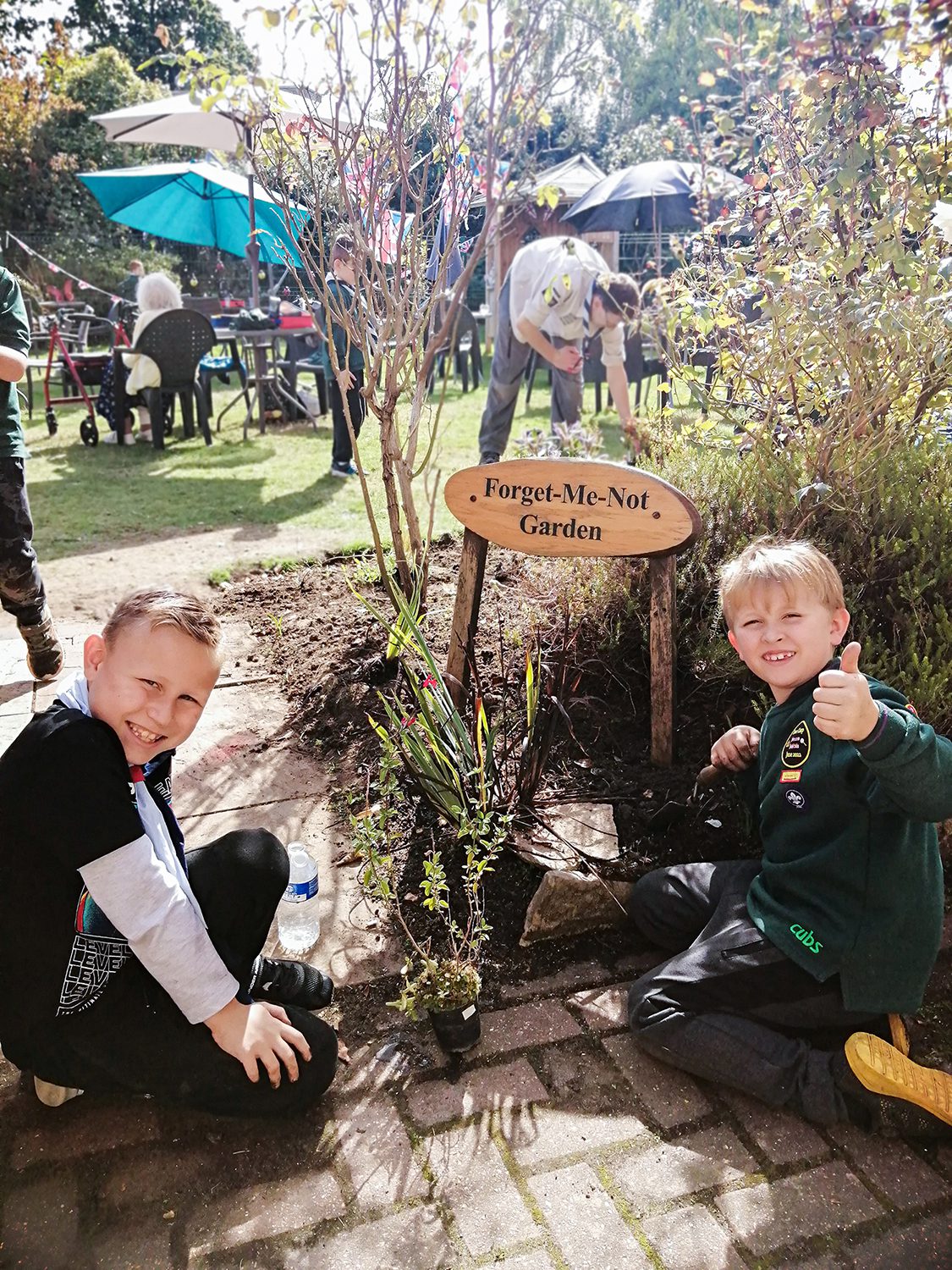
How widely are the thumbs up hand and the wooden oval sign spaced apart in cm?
93

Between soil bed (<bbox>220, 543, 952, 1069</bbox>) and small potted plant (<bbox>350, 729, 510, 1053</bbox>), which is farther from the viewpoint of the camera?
soil bed (<bbox>220, 543, 952, 1069</bbox>)

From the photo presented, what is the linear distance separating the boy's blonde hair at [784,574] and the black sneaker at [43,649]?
2805 millimetres

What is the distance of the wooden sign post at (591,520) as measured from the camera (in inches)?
103

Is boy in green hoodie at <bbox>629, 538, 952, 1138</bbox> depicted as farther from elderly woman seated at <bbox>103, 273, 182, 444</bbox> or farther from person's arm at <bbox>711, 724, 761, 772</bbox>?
elderly woman seated at <bbox>103, 273, 182, 444</bbox>

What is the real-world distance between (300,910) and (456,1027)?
0.63 meters

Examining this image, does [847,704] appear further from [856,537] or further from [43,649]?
[43,649]

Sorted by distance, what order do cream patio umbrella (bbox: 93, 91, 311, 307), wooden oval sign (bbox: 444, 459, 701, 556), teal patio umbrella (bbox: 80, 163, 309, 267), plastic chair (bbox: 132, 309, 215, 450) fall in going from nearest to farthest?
1. wooden oval sign (bbox: 444, 459, 701, 556)
2. plastic chair (bbox: 132, 309, 215, 450)
3. cream patio umbrella (bbox: 93, 91, 311, 307)
4. teal patio umbrella (bbox: 80, 163, 309, 267)

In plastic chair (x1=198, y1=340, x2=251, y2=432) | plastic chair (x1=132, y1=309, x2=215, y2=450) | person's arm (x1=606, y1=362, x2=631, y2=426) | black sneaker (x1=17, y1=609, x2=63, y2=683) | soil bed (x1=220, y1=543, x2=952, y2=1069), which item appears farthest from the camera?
plastic chair (x1=198, y1=340, x2=251, y2=432)

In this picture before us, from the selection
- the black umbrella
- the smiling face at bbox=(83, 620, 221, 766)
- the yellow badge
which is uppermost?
the black umbrella

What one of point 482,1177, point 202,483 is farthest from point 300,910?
point 202,483

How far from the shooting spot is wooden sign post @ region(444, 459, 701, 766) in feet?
8.60

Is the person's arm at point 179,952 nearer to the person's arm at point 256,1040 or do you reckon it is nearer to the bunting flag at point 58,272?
the person's arm at point 256,1040

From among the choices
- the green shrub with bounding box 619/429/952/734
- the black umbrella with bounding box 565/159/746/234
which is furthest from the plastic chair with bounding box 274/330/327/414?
the green shrub with bounding box 619/429/952/734

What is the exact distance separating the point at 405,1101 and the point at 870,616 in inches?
80.2
